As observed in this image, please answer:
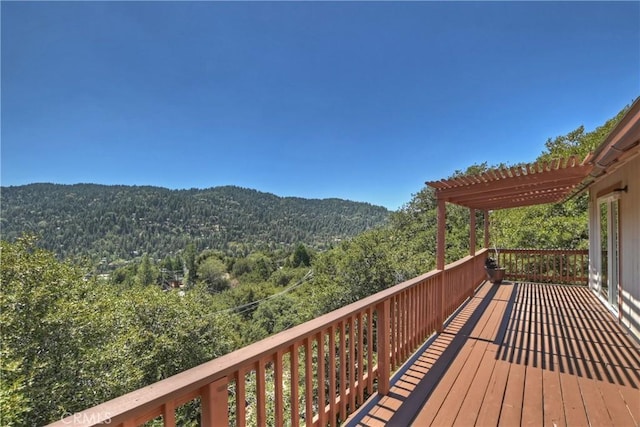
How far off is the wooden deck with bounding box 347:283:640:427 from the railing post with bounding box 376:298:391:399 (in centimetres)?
10

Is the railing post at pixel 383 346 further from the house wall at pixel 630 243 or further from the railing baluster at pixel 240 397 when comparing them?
the house wall at pixel 630 243

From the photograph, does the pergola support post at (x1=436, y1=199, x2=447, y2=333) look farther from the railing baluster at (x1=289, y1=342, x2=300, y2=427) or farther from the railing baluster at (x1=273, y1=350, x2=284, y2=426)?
the railing baluster at (x1=273, y1=350, x2=284, y2=426)

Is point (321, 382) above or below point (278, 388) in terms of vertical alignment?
below

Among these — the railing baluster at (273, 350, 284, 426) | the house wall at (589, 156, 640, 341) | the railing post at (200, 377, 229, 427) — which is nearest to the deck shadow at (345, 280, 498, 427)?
the railing baluster at (273, 350, 284, 426)

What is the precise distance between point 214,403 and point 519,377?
2.93m

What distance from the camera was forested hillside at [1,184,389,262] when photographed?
36487 millimetres

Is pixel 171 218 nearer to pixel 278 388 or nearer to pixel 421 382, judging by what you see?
pixel 421 382

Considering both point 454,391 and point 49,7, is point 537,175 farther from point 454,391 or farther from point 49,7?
point 49,7

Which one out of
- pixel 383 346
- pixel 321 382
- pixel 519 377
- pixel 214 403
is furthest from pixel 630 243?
pixel 214 403

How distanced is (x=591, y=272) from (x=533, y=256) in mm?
1734

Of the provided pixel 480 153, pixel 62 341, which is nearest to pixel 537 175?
pixel 62 341

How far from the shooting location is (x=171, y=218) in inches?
2226

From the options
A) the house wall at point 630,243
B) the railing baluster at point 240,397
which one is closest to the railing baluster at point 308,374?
the railing baluster at point 240,397

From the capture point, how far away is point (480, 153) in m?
22.4
